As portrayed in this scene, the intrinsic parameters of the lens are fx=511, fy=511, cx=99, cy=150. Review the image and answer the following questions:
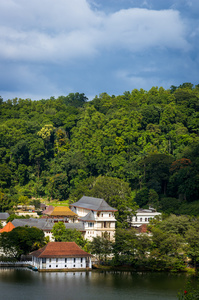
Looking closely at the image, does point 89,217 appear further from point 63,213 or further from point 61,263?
point 61,263

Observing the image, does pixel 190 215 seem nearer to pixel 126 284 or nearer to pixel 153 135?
pixel 126 284

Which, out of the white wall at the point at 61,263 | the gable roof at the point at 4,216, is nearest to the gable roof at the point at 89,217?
the white wall at the point at 61,263

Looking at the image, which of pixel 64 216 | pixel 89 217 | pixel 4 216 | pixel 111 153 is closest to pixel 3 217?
pixel 4 216

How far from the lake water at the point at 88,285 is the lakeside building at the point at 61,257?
975 millimetres

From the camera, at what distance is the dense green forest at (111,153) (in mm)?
63438

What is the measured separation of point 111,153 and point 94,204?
23360 mm

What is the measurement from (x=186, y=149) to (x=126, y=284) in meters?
32.0

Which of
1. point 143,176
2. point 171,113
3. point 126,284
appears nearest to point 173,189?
point 143,176

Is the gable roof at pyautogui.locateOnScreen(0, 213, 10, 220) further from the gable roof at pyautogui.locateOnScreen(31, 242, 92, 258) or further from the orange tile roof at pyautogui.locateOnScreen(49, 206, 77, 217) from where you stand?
the gable roof at pyautogui.locateOnScreen(31, 242, 92, 258)

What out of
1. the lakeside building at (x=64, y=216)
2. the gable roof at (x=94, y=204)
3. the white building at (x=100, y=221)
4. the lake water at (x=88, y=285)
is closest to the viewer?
the lake water at (x=88, y=285)

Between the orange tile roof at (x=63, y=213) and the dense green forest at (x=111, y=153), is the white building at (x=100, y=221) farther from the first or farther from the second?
the dense green forest at (x=111, y=153)

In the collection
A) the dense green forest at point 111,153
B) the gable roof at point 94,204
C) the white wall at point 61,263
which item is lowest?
the white wall at point 61,263

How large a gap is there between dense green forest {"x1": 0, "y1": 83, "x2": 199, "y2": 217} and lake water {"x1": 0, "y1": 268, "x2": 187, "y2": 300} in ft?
51.6

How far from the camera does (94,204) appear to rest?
53.7 metres
